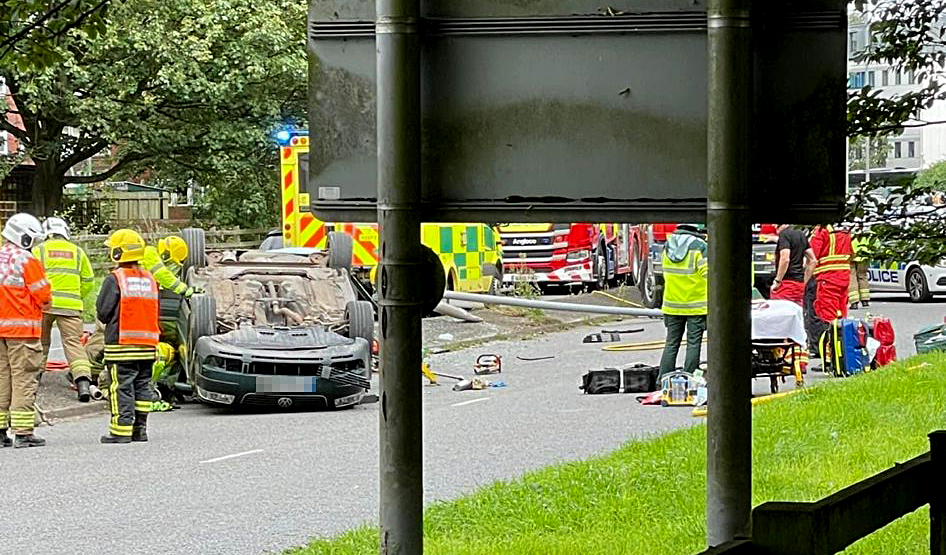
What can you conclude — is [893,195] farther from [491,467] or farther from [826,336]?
[826,336]

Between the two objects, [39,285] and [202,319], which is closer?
[39,285]

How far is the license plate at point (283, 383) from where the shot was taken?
45.5 feet

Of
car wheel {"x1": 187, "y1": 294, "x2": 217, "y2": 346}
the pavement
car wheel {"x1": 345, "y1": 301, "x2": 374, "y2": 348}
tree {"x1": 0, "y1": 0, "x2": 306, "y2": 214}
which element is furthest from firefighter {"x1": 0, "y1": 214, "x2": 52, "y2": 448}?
tree {"x1": 0, "y1": 0, "x2": 306, "y2": 214}

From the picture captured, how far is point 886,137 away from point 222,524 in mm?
4529

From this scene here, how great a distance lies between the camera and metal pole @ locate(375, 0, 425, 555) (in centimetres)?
324

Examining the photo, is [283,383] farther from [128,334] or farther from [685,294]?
[685,294]

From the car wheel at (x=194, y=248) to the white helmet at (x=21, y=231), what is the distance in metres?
2.75

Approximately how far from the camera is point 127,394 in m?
12.2

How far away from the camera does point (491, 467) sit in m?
10.6

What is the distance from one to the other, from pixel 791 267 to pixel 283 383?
21.2 ft

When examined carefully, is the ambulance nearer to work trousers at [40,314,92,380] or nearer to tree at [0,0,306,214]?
work trousers at [40,314,92,380]

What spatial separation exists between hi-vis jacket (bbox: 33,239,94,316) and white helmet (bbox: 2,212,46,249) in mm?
1340

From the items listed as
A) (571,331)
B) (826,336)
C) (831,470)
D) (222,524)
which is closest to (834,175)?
(831,470)

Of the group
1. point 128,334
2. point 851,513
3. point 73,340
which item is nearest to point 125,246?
point 128,334
